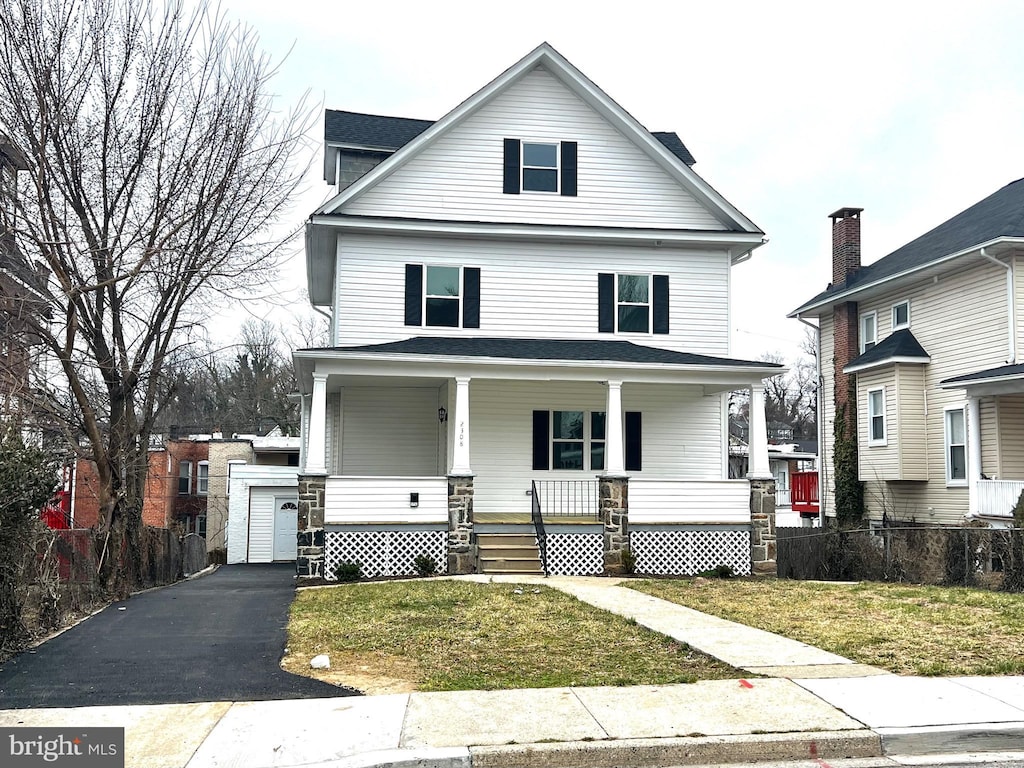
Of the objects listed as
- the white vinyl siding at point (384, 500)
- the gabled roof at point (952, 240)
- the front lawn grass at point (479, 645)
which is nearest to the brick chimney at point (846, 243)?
the gabled roof at point (952, 240)

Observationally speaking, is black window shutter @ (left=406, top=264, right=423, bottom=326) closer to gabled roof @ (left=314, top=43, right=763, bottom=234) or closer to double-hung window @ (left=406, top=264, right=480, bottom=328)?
double-hung window @ (left=406, top=264, right=480, bottom=328)

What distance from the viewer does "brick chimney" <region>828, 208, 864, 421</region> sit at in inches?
1059

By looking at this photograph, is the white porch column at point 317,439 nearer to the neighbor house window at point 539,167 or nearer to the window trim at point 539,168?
the window trim at point 539,168

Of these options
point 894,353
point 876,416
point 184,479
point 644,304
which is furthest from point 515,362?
point 184,479

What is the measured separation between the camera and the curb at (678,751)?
5914 mm

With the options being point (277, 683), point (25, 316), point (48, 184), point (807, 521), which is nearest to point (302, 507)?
point (25, 316)

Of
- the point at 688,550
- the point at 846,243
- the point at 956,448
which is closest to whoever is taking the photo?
the point at 688,550

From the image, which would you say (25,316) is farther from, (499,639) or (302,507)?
(499,639)

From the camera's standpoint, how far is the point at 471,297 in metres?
19.5

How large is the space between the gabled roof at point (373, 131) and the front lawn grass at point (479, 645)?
11.3 meters

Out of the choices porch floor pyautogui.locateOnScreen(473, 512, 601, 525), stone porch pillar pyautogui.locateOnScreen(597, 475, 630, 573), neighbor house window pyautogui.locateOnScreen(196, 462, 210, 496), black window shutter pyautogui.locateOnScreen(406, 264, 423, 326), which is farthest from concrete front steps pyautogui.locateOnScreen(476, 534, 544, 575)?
neighbor house window pyautogui.locateOnScreen(196, 462, 210, 496)

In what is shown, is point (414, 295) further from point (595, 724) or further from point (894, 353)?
point (595, 724)

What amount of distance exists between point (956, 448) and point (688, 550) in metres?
9.18

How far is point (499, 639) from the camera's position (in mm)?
9703
